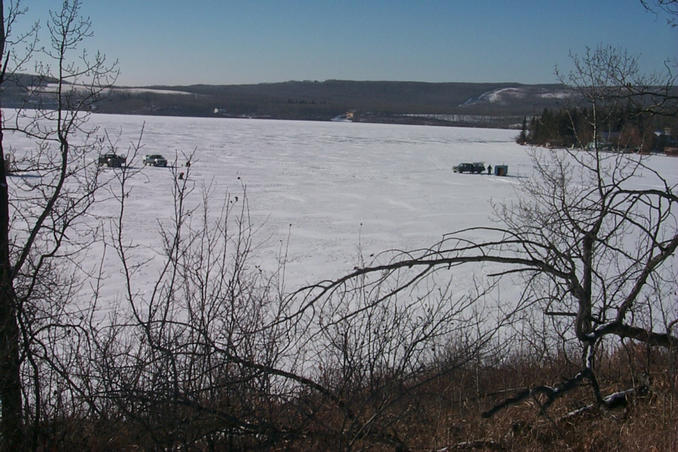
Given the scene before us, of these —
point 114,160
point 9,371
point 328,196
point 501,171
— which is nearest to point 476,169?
point 501,171

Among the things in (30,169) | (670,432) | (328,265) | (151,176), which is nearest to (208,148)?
(151,176)

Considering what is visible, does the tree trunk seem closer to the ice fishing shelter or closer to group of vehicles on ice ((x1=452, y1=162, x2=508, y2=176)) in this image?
group of vehicles on ice ((x1=452, y1=162, x2=508, y2=176))

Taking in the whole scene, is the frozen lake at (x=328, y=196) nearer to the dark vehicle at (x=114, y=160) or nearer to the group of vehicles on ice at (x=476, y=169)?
the dark vehicle at (x=114, y=160)

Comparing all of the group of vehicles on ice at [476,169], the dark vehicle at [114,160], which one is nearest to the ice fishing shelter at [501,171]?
the group of vehicles on ice at [476,169]

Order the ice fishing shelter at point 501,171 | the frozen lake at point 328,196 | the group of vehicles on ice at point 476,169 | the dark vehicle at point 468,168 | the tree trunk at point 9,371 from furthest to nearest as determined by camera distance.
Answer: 1. the dark vehicle at point 468,168
2. the group of vehicles on ice at point 476,169
3. the ice fishing shelter at point 501,171
4. the frozen lake at point 328,196
5. the tree trunk at point 9,371

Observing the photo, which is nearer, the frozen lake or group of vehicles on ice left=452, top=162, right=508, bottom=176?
the frozen lake

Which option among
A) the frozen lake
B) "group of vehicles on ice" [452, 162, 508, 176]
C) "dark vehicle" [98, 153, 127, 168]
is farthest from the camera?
"group of vehicles on ice" [452, 162, 508, 176]

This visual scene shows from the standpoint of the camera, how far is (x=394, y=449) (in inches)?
125

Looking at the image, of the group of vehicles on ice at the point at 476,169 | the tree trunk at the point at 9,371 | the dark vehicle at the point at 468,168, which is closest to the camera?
the tree trunk at the point at 9,371

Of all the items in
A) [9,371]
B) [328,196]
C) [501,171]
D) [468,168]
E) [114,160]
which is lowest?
[328,196]

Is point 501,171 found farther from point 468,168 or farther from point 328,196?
point 328,196

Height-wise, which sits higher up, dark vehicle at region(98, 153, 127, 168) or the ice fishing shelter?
dark vehicle at region(98, 153, 127, 168)

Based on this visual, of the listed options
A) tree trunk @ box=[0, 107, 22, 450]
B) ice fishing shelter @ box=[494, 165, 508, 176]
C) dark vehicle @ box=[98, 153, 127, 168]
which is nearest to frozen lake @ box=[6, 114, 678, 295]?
dark vehicle @ box=[98, 153, 127, 168]

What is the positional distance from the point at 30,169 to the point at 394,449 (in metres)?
3.49
